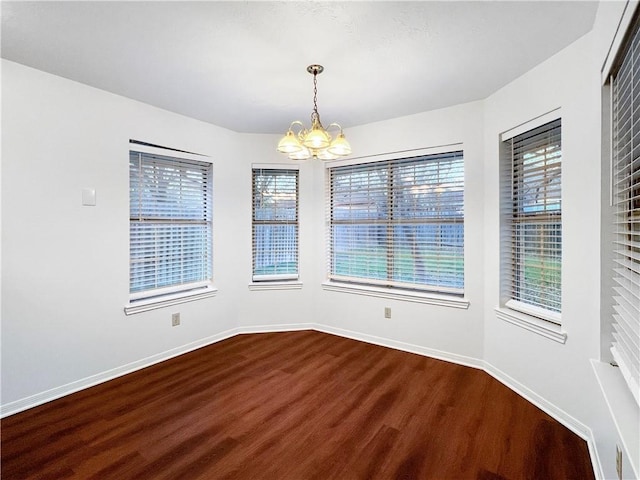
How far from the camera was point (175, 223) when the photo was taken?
11.5 feet

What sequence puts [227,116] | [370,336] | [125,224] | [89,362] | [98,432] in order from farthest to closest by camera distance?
1. [370,336]
2. [227,116]
3. [125,224]
4. [89,362]
5. [98,432]

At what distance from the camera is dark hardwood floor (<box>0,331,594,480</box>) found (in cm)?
181

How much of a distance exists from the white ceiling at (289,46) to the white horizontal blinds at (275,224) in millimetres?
1220

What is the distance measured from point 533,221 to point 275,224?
9.12ft

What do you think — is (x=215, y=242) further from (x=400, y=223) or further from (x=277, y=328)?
(x=400, y=223)

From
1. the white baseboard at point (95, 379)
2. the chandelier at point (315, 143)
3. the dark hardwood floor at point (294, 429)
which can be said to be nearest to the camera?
the dark hardwood floor at point (294, 429)

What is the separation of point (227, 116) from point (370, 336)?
294cm

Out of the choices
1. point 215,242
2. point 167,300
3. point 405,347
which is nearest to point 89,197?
point 167,300

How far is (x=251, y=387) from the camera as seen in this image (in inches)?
107

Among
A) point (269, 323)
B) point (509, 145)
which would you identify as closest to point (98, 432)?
point (269, 323)

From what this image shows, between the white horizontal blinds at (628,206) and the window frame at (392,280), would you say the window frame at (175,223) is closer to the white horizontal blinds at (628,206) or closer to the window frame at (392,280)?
the window frame at (392,280)

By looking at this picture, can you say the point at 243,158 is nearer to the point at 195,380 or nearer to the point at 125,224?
the point at 125,224

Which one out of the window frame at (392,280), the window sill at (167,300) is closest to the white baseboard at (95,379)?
the window sill at (167,300)

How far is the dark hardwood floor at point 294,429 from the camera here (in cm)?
181
